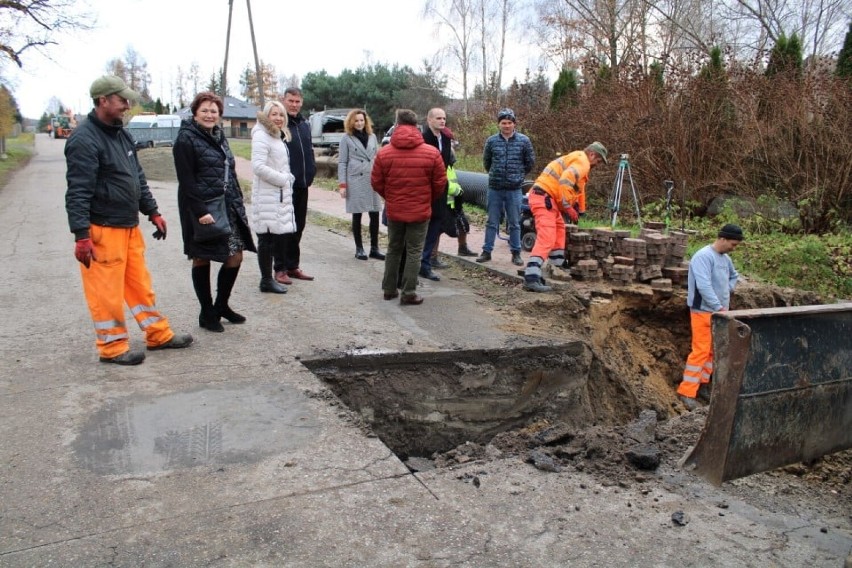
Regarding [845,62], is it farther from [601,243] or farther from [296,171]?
[296,171]

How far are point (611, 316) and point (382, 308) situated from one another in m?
2.51

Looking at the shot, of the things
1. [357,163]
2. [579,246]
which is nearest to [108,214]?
[357,163]

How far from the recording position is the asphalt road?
2.90 metres

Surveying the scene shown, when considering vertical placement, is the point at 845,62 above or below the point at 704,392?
above

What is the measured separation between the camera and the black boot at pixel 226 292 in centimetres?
580

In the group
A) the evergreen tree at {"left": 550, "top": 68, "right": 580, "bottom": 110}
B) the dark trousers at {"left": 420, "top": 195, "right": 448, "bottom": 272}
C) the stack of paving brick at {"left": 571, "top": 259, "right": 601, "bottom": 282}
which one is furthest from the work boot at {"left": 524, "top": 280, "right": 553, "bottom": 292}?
the evergreen tree at {"left": 550, "top": 68, "right": 580, "bottom": 110}

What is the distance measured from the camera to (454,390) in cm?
547

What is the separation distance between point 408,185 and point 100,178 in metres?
2.76

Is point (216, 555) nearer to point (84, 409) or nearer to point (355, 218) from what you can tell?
point (84, 409)

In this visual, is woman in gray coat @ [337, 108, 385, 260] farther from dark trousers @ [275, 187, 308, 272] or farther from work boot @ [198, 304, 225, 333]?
work boot @ [198, 304, 225, 333]

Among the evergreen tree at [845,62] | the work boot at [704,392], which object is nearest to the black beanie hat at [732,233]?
the work boot at [704,392]

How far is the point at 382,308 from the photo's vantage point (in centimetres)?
682

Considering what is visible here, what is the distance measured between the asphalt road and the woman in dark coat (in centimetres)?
69

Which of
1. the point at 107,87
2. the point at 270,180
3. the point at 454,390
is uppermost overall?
the point at 107,87
